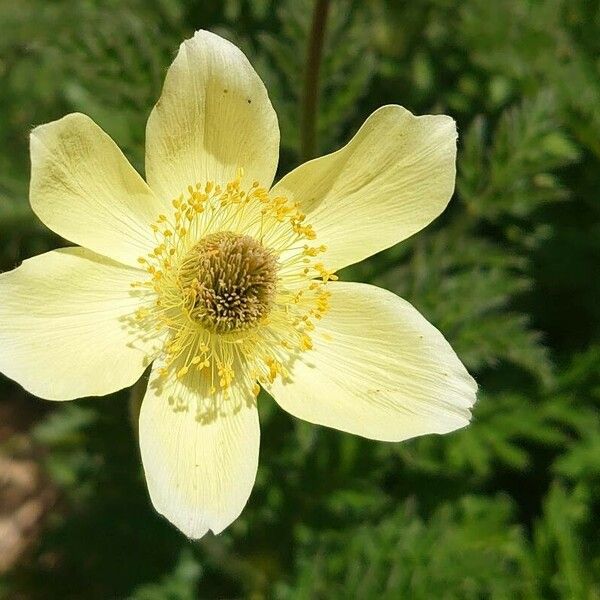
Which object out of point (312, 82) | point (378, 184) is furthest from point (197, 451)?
point (312, 82)

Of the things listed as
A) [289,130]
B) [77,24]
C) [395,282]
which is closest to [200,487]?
[395,282]

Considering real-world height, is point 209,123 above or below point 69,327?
above

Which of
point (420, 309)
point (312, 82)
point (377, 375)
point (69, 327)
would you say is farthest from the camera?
point (420, 309)

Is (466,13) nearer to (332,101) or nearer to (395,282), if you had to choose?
(332,101)

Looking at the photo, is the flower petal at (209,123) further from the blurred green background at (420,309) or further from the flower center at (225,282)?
the blurred green background at (420,309)

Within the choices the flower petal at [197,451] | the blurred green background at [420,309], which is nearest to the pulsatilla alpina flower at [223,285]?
the flower petal at [197,451]

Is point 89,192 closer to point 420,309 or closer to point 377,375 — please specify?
point 377,375
